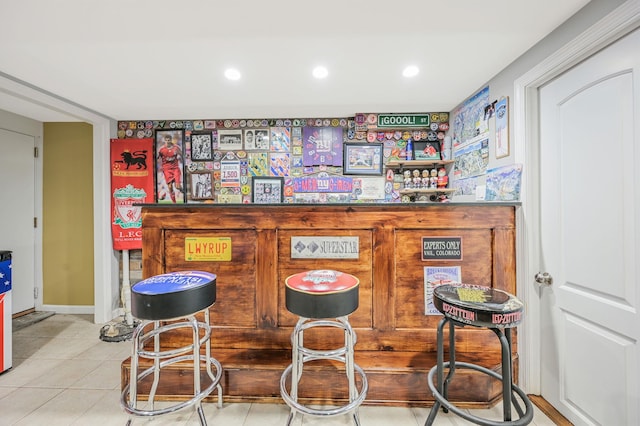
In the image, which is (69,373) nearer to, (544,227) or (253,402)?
(253,402)

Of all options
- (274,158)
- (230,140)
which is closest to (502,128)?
(274,158)

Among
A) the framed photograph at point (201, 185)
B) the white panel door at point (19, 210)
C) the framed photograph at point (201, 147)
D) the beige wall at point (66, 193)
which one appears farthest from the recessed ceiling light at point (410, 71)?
the white panel door at point (19, 210)

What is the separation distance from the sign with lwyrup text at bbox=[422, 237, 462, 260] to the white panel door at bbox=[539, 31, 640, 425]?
2.04ft

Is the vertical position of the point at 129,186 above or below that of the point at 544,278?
above

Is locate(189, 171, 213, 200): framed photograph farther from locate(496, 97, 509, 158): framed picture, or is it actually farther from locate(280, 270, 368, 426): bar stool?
locate(496, 97, 509, 158): framed picture

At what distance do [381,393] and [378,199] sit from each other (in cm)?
234

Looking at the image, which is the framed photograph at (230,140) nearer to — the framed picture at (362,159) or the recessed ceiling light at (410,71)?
the framed picture at (362,159)

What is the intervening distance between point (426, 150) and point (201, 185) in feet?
9.87

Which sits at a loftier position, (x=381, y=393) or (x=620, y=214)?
(x=620, y=214)

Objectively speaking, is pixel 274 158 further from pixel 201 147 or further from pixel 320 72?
pixel 320 72

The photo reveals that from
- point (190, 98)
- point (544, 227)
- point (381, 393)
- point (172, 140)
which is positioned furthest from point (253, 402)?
point (172, 140)

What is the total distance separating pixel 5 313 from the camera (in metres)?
2.31

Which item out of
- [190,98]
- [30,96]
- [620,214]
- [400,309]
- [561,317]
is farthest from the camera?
[190,98]

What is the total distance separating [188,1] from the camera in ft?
5.26
